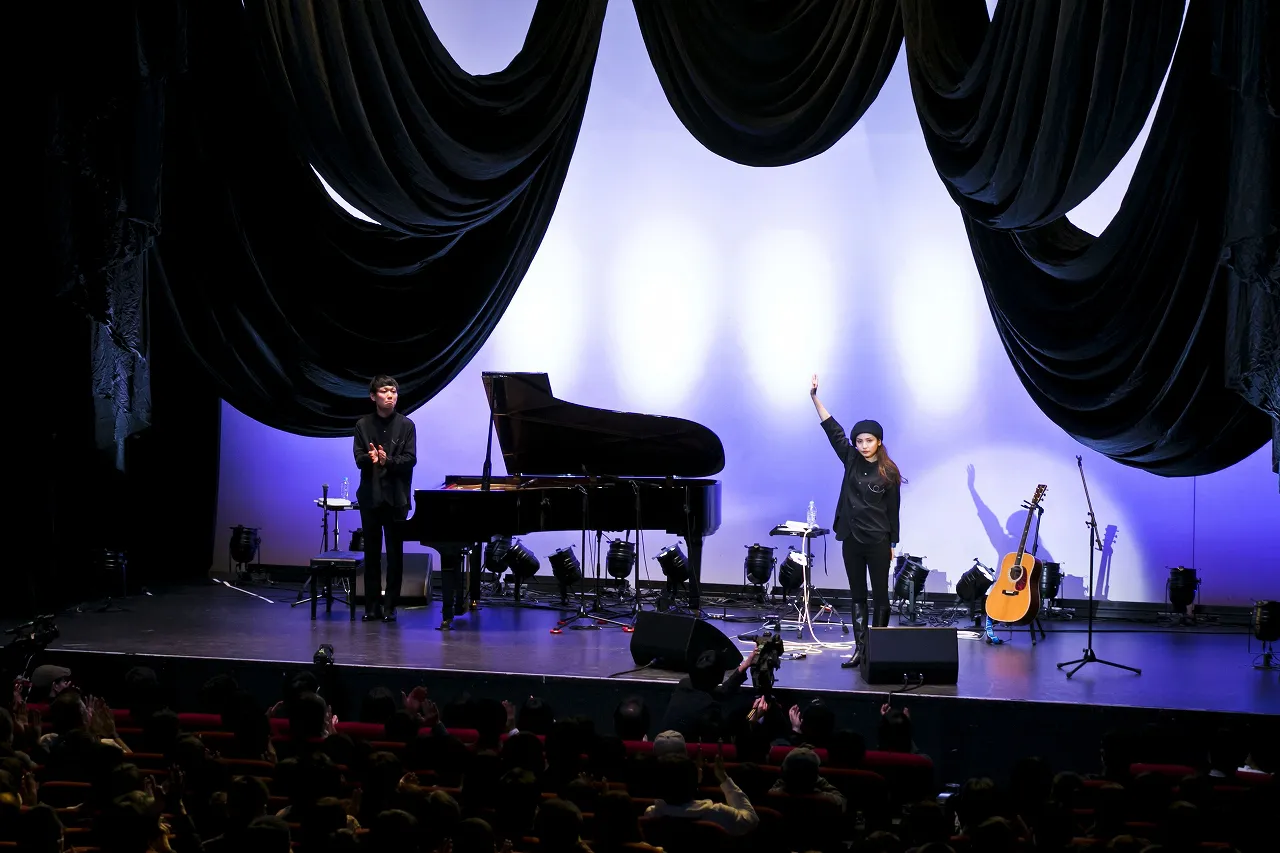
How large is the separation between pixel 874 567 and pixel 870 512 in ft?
1.24

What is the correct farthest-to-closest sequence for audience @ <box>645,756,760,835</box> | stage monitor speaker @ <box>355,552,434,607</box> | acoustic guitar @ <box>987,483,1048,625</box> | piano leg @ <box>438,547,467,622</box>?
stage monitor speaker @ <box>355,552,434,607</box> → acoustic guitar @ <box>987,483,1048,625</box> → piano leg @ <box>438,547,467,622</box> → audience @ <box>645,756,760,835</box>

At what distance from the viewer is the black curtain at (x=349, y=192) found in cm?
855

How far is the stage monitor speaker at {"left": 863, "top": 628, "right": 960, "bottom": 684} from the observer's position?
6.82m

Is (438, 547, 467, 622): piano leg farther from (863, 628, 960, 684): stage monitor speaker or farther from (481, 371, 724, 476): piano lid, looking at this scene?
(863, 628, 960, 684): stage monitor speaker

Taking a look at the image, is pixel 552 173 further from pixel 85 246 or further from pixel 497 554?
pixel 85 246

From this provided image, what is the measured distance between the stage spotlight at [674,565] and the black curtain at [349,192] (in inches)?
92.4

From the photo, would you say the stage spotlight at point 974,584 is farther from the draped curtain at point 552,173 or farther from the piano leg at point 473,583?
the piano leg at point 473,583

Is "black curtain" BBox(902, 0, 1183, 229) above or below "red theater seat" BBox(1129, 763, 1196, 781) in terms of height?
above

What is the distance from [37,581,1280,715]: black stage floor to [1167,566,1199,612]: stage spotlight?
29cm

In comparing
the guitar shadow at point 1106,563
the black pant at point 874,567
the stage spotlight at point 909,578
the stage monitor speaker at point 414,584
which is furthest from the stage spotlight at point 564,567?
the guitar shadow at point 1106,563

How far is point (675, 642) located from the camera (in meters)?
6.96

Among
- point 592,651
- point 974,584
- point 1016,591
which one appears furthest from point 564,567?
point 1016,591

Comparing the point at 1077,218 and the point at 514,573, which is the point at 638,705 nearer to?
the point at 514,573

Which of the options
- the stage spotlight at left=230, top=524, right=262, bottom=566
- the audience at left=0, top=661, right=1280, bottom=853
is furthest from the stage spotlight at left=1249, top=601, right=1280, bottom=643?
the stage spotlight at left=230, top=524, right=262, bottom=566
